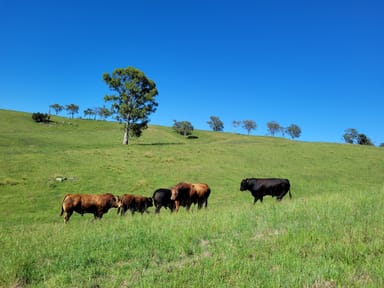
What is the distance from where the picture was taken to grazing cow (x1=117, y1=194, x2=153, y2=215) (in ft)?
48.4

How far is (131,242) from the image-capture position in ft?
21.4

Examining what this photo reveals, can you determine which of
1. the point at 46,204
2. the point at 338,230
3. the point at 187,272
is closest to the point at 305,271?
the point at 187,272

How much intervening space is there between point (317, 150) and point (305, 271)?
46746 millimetres

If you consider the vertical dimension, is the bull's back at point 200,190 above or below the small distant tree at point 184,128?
below

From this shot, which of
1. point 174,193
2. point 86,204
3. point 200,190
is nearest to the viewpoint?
point 86,204

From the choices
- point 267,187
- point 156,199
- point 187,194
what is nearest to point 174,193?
point 187,194

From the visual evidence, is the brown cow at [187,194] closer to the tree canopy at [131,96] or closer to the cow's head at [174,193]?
the cow's head at [174,193]

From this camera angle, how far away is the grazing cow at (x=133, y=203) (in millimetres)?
14758

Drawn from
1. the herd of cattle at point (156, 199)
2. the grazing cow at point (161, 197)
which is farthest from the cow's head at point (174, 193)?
the grazing cow at point (161, 197)

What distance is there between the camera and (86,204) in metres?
13.6

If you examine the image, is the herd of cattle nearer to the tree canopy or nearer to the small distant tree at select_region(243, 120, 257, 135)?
the tree canopy

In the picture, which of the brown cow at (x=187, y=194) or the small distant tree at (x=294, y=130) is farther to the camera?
the small distant tree at (x=294, y=130)

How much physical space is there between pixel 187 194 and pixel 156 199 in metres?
1.64

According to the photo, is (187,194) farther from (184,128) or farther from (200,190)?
(184,128)
